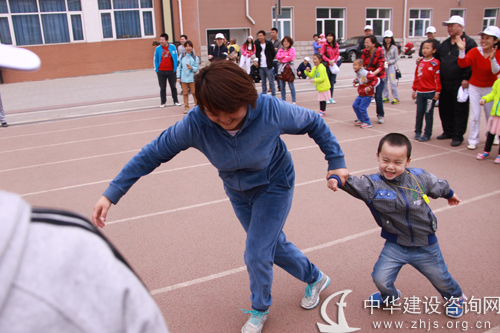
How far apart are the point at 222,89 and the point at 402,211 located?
153 cm

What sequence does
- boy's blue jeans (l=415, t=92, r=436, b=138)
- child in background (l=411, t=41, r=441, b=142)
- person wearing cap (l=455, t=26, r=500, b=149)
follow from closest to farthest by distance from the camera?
person wearing cap (l=455, t=26, r=500, b=149) < child in background (l=411, t=41, r=441, b=142) < boy's blue jeans (l=415, t=92, r=436, b=138)

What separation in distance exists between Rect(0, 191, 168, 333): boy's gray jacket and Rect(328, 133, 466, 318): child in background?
2062 mm

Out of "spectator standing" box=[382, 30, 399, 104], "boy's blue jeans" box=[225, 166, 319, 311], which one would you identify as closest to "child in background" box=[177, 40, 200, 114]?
"spectator standing" box=[382, 30, 399, 104]

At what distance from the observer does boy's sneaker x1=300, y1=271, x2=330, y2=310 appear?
3.10m

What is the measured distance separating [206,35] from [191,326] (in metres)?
26.3

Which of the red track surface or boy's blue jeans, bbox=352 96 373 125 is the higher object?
boy's blue jeans, bbox=352 96 373 125

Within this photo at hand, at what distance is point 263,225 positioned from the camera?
2602 mm

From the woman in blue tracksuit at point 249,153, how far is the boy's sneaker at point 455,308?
3.83ft

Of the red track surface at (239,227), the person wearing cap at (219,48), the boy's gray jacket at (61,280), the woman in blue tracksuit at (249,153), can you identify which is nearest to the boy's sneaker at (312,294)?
the red track surface at (239,227)

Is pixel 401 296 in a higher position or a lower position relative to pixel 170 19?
lower

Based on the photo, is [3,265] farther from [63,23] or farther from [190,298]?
[63,23]

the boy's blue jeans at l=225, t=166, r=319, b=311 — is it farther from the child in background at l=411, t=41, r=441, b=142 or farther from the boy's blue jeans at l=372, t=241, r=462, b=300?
the child in background at l=411, t=41, r=441, b=142

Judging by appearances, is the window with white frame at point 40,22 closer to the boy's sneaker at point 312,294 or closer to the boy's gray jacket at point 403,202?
the boy's sneaker at point 312,294

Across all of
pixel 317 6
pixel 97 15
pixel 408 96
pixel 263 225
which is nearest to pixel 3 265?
pixel 263 225
